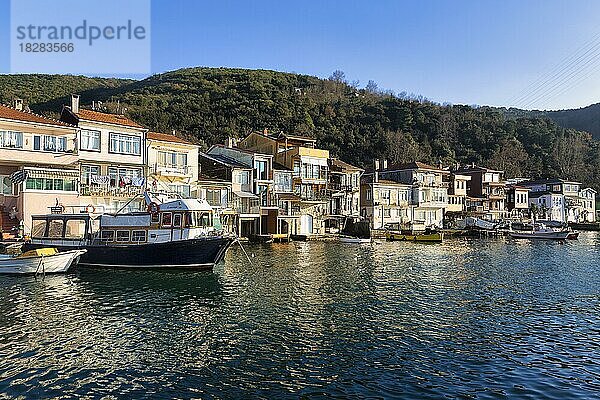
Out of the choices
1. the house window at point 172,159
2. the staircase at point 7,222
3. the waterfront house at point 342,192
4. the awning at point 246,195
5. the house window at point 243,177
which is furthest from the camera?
the waterfront house at point 342,192

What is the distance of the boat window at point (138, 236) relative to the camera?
3262cm

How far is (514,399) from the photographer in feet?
38.8

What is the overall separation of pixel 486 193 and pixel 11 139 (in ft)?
233

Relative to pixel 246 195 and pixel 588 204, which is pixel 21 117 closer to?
pixel 246 195

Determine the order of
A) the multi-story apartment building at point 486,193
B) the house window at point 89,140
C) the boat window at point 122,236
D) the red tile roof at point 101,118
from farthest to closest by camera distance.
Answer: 1. the multi-story apartment building at point 486,193
2. the red tile roof at point 101,118
3. the house window at point 89,140
4. the boat window at point 122,236

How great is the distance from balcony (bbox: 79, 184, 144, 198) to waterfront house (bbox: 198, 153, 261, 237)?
913 cm

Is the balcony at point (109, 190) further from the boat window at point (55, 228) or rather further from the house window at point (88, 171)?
the boat window at point (55, 228)

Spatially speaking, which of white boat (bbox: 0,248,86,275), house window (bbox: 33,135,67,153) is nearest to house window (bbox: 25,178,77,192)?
house window (bbox: 33,135,67,153)

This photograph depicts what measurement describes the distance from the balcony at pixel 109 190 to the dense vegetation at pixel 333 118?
149 feet

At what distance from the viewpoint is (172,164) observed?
171ft

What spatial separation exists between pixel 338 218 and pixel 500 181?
37302mm

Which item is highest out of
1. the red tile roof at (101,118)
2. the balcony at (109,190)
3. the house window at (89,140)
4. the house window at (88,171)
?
the red tile roof at (101,118)

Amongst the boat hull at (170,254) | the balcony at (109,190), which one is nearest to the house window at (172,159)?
the balcony at (109,190)

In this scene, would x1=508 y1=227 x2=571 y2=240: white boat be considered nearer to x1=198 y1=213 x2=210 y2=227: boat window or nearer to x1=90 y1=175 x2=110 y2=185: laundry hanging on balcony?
x1=198 y1=213 x2=210 y2=227: boat window
